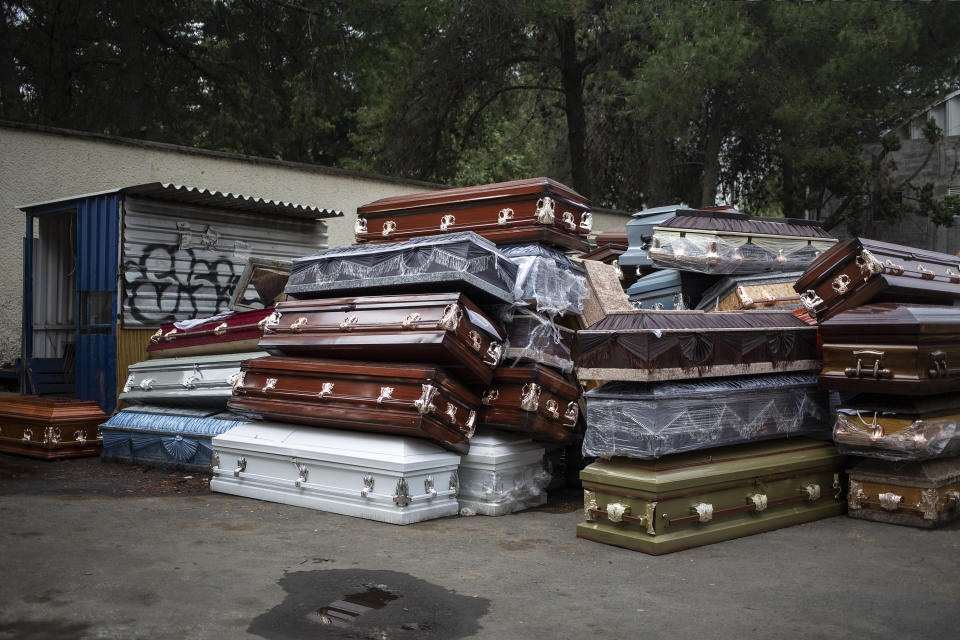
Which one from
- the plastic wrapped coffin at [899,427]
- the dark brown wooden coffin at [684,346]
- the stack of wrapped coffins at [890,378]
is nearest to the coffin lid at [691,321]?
the dark brown wooden coffin at [684,346]

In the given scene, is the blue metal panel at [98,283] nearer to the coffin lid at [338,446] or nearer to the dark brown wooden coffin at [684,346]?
the coffin lid at [338,446]

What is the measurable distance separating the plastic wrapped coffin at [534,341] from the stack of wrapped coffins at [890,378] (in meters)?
1.92

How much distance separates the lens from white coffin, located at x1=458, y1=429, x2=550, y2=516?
19.2ft

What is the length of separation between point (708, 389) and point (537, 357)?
53.7 inches

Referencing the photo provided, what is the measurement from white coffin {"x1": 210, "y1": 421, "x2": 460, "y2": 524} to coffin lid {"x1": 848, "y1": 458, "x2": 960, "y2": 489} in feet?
9.70

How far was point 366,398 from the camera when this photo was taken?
19.0ft

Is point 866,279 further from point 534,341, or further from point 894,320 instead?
point 534,341

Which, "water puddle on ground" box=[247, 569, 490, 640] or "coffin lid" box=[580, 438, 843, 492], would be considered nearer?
"water puddle on ground" box=[247, 569, 490, 640]

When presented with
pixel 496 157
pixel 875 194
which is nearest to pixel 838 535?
pixel 875 194

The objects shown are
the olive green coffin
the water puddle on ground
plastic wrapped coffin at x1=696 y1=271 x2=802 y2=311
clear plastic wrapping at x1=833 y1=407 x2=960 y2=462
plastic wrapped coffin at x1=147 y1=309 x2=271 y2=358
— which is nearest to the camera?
the water puddle on ground

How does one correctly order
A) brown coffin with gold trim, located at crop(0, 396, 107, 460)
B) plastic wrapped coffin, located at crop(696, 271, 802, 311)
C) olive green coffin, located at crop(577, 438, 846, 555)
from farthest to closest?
brown coffin with gold trim, located at crop(0, 396, 107, 460) → plastic wrapped coffin, located at crop(696, 271, 802, 311) → olive green coffin, located at crop(577, 438, 846, 555)

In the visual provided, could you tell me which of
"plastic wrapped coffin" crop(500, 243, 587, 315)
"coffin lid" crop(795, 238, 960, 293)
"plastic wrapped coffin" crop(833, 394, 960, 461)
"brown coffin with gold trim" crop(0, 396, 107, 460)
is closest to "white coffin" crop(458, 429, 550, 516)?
"plastic wrapped coffin" crop(500, 243, 587, 315)

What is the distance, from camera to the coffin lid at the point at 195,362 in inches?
291

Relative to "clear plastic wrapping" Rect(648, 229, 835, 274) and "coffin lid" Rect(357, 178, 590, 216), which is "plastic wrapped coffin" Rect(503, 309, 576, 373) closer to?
"coffin lid" Rect(357, 178, 590, 216)
